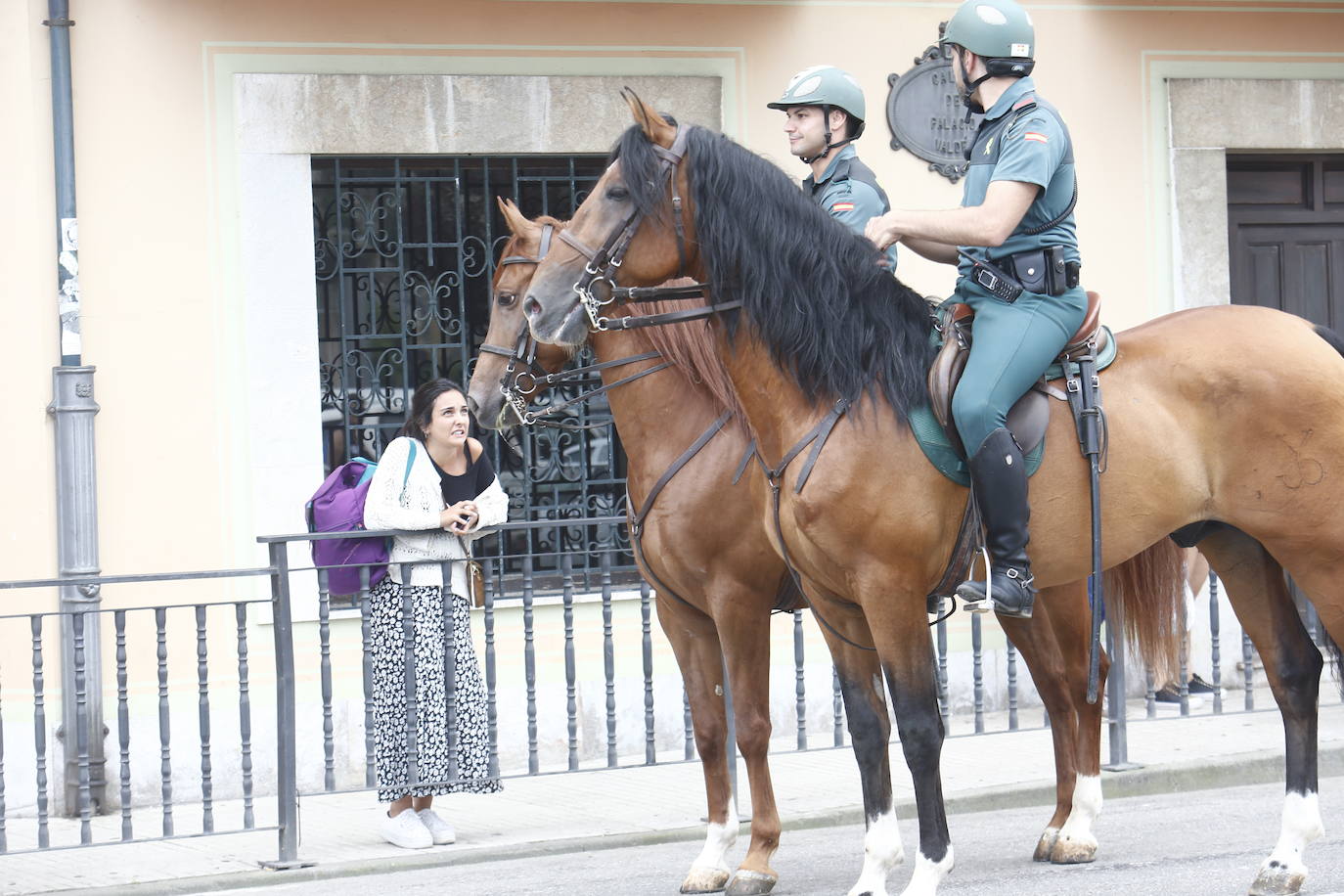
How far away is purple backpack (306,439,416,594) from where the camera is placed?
688 cm

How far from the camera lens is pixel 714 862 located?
5.79 metres

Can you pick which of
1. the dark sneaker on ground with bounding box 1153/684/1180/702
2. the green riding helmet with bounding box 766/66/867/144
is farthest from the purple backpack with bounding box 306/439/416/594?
the dark sneaker on ground with bounding box 1153/684/1180/702

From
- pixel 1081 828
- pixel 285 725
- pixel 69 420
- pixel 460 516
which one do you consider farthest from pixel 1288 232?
pixel 69 420

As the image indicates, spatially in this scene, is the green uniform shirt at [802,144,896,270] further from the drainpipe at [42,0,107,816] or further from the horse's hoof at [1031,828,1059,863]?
the drainpipe at [42,0,107,816]

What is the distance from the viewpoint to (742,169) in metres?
4.90

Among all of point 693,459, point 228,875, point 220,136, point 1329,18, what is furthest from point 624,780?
point 1329,18

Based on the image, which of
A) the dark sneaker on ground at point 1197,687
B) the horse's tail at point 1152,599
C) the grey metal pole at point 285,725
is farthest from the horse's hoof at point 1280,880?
the dark sneaker on ground at point 1197,687

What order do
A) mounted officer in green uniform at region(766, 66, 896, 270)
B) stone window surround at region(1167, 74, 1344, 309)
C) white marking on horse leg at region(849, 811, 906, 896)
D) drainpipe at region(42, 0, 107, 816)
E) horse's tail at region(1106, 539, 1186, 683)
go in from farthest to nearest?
stone window surround at region(1167, 74, 1344, 309) → drainpipe at region(42, 0, 107, 816) → horse's tail at region(1106, 539, 1186, 683) → mounted officer in green uniform at region(766, 66, 896, 270) → white marking on horse leg at region(849, 811, 906, 896)

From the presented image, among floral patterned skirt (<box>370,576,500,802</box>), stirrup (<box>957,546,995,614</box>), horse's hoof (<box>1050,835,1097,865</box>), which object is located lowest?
horse's hoof (<box>1050,835,1097,865</box>)

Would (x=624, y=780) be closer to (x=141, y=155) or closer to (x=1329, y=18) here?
(x=141, y=155)

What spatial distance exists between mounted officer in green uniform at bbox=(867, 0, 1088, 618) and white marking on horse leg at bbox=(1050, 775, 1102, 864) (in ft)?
3.94

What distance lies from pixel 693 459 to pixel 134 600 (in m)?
3.66

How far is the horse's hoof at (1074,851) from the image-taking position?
5.92 m

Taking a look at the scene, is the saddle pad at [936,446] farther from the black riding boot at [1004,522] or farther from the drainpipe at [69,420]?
the drainpipe at [69,420]
